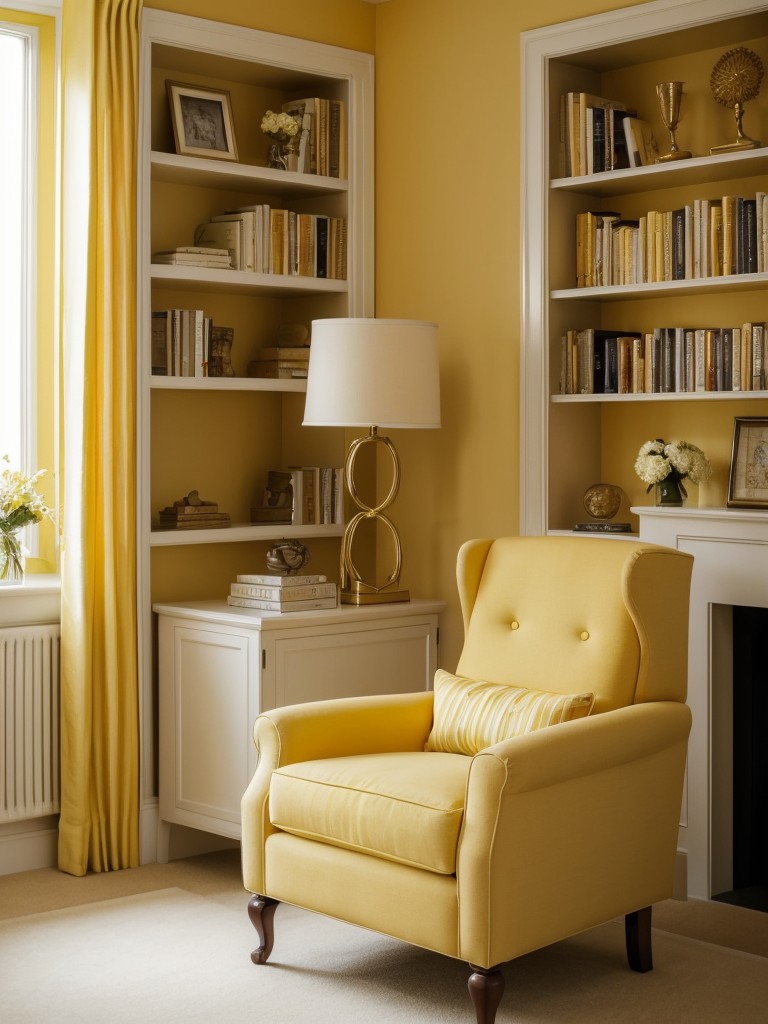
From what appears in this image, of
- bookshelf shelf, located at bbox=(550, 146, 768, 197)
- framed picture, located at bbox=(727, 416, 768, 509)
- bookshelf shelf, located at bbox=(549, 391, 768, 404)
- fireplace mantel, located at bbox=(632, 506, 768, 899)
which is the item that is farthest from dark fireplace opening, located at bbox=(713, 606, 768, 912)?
bookshelf shelf, located at bbox=(550, 146, 768, 197)

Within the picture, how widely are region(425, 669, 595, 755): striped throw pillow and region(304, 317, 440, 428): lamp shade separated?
2.91ft

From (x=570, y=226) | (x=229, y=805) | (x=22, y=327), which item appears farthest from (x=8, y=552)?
(x=570, y=226)

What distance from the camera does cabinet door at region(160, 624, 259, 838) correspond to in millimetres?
3930

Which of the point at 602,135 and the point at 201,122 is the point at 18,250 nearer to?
the point at 201,122

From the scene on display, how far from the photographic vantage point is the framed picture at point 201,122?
14.1 ft

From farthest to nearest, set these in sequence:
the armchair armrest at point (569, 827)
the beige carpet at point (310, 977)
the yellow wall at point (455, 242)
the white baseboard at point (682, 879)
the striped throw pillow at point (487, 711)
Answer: the yellow wall at point (455, 242), the white baseboard at point (682, 879), the striped throw pillow at point (487, 711), the beige carpet at point (310, 977), the armchair armrest at point (569, 827)

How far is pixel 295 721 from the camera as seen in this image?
10.7 ft

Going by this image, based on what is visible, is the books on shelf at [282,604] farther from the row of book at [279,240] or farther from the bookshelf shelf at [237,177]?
the bookshelf shelf at [237,177]

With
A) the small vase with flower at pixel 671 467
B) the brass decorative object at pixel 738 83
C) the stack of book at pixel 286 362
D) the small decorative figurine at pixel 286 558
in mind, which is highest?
the brass decorative object at pixel 738 83

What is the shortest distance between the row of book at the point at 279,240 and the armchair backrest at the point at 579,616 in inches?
55.4

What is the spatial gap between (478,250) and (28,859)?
239 centimetres

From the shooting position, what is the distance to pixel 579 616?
3336 mm

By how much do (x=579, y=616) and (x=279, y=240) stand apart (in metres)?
1.85

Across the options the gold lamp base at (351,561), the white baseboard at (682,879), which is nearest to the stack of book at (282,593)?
the gold lamp base at (351,561)
